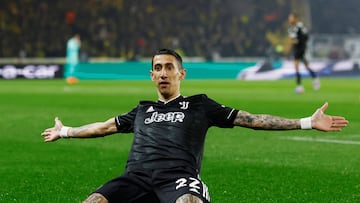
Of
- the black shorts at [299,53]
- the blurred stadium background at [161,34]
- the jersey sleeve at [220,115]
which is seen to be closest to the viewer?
the jersey sleeve at [220,115]

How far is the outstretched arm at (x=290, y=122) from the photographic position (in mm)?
5836

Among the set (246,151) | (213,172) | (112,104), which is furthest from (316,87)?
(213,172)

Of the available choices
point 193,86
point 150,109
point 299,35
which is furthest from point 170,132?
point 193,86

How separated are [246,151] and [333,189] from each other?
11.4 feet

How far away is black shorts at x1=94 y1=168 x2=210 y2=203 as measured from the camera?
18.4 feet

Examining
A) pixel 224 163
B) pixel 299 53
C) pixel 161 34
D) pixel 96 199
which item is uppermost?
pixel 96 199

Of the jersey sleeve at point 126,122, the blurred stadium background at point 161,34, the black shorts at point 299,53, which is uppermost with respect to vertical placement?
the jersey sleeve at point 126,122

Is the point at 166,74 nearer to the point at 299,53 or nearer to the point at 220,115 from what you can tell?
the point at 220,115

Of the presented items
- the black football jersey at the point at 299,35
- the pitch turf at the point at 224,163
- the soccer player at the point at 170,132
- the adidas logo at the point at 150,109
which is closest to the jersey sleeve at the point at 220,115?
the soccer player at the point at 170,132

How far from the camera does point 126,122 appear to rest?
6.38m

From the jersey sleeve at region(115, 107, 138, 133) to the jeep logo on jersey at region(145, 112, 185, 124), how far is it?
0.27 m

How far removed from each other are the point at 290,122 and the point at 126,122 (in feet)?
4.00

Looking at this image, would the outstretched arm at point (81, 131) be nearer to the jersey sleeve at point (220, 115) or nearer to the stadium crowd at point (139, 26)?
the jersey sleeve at point (220, 115)

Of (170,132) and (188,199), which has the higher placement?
(170,132)
